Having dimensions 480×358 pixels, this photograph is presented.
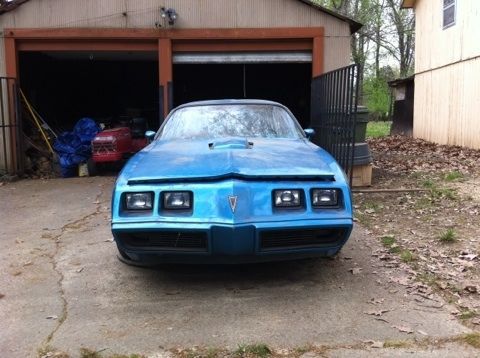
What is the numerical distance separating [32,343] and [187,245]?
4.12ft

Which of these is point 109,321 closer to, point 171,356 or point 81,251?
point 171,356

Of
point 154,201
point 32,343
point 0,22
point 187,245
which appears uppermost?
point 0,22

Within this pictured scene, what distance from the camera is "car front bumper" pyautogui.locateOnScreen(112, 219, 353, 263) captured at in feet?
12.8

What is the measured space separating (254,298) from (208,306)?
15.2 inches

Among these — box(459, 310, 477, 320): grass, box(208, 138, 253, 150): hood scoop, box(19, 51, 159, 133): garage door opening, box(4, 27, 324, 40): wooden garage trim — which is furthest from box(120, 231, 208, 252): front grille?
box(19, 51, 159, 133): garage door opening

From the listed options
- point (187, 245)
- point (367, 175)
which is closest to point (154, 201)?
point (187, 245)

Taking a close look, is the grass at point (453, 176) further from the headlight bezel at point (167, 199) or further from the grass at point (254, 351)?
the grass at point (254, 351)

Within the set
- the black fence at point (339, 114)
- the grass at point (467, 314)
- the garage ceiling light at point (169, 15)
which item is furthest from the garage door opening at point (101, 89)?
the grass at point (467, 314)

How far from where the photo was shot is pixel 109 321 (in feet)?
12.7

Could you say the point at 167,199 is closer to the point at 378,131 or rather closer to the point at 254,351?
the point at 254,351

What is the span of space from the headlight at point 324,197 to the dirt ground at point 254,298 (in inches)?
30.2

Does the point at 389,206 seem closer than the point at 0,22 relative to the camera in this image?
Yes

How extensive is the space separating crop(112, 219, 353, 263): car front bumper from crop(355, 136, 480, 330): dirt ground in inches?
37.8

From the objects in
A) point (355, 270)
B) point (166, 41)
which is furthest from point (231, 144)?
point (166, 41)
